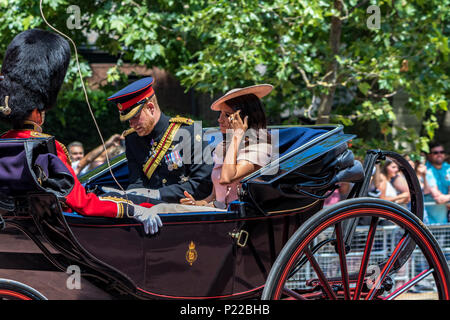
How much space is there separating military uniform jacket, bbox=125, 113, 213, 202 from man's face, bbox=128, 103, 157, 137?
38 millimetres

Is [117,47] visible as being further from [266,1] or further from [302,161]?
[302,161]

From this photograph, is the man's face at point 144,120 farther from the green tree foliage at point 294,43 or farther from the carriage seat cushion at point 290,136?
the green tree foliage at point 294,43

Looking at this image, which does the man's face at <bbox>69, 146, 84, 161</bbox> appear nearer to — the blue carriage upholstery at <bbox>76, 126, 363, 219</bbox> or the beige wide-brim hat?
the blue carriage upholstery at <bbox>76, 126, 363, 219</bbox>

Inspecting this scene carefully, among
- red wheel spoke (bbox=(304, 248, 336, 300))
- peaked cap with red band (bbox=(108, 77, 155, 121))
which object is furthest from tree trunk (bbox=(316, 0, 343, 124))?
→ red wheel spoke (bbox=(304, 248, 336, 300))

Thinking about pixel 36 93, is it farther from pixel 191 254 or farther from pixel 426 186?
pixel 426 186

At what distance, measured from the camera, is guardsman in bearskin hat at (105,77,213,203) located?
3508 millimetres

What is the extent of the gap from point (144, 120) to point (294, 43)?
3336mm

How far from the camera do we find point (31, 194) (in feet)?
8.52

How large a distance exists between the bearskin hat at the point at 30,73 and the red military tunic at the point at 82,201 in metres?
0.10

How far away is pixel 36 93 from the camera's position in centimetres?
287

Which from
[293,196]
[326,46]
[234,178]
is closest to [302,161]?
[293,196]

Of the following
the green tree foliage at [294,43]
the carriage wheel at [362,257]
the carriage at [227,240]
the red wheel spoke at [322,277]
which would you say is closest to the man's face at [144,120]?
the carriage at [227,240]

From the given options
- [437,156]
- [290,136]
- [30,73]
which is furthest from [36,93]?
[437,156]

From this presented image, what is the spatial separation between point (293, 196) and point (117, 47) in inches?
195
